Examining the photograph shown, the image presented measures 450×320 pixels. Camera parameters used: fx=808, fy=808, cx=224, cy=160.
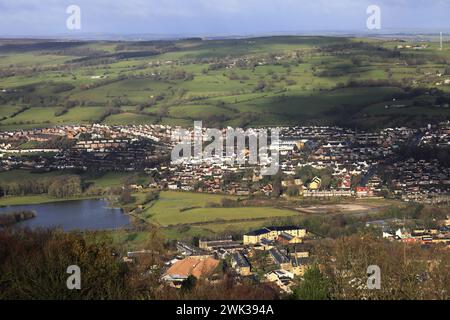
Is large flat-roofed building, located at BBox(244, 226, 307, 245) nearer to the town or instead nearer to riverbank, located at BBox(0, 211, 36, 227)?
the town

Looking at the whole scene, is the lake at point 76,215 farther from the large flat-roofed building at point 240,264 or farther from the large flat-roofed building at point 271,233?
the large flat-roofed building at point 240,264

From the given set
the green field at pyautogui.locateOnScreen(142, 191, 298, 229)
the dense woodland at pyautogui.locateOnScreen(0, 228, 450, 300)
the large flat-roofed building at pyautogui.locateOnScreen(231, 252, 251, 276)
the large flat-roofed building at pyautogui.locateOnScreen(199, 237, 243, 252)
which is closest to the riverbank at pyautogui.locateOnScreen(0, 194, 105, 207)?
the green field at pyautogui.locateOnScreen(142, 191, 298, 229)

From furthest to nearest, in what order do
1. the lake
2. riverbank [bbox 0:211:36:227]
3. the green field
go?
the green field
the lake
riverbank [bbox 0:211:36:227]

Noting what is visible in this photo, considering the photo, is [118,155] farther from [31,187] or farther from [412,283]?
[412,283]

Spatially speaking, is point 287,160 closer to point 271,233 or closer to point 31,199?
point 31,199
